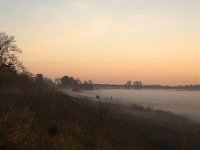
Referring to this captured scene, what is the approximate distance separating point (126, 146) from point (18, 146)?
33.4 feet

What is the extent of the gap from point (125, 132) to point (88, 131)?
20.2ft

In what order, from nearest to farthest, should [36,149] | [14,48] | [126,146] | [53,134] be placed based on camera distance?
1. [36,149]
2. [53,134]
3. [126,146]
4. [14,48]

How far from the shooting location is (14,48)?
63.4m

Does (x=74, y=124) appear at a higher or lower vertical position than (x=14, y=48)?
lower

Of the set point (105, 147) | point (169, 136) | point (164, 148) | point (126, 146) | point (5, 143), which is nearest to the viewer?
point (5, 143)

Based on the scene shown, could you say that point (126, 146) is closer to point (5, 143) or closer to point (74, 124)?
point (74, 124)

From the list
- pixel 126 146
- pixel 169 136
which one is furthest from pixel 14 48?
pixel 126 146

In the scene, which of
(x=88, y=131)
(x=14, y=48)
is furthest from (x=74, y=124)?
(x=14, y=48)

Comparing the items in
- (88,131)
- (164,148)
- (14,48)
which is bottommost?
(164,148)

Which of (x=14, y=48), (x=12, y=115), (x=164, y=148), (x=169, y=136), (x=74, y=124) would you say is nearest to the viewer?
(x=12, y=115)

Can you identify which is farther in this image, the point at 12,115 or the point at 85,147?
the point at 85,147

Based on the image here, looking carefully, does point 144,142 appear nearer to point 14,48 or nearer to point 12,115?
point 12,115

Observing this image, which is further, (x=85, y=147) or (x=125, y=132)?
(x=125, y=132)

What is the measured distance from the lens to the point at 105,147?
52.9 ft
